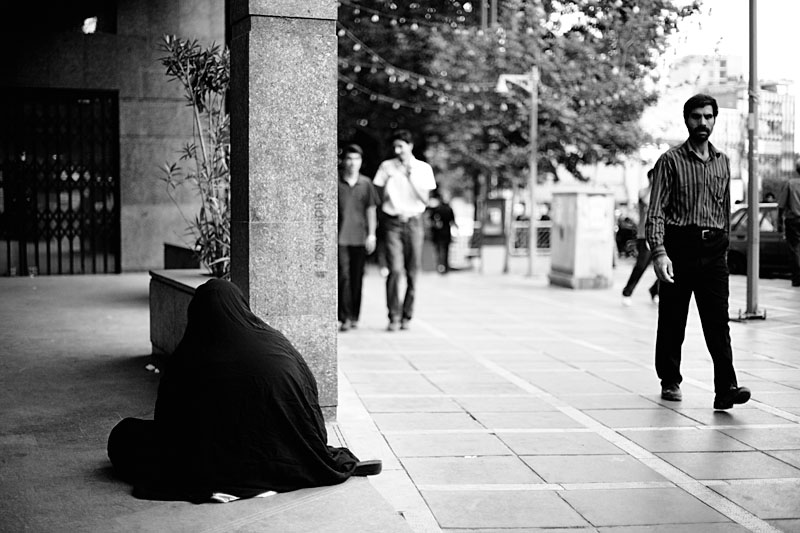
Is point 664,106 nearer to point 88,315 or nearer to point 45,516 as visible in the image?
point 88,315

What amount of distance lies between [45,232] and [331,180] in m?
10.7

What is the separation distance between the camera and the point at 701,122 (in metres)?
7.13

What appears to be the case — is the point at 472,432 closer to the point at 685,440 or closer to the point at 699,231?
the point at 685,440

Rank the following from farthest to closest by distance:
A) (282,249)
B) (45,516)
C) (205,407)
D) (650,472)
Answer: (282,249), (650,472), (205,407), (45,516)

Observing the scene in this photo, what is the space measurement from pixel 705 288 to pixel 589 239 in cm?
1053

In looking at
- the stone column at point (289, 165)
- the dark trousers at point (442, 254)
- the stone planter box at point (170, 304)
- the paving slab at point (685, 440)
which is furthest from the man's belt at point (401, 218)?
the dark trousers at point (442, 254)

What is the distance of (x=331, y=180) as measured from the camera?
6531 millimetres

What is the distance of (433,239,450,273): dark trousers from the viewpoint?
2507 cm

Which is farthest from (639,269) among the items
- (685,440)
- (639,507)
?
(639,507)

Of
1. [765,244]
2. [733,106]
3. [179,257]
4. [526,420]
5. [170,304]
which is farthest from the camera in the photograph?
[765,244]

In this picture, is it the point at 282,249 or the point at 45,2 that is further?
the point at 45,2

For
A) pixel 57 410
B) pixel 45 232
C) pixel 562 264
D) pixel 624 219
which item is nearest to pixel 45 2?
pixel 45 232

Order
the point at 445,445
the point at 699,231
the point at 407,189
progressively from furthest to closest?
the point at 407,189, the point at 699,231, the point at 445,445

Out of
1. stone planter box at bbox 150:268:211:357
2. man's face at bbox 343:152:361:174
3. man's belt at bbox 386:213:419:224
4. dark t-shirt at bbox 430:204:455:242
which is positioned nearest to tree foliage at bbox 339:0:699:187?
dark t-shirt at bbox 430:204:455:242
